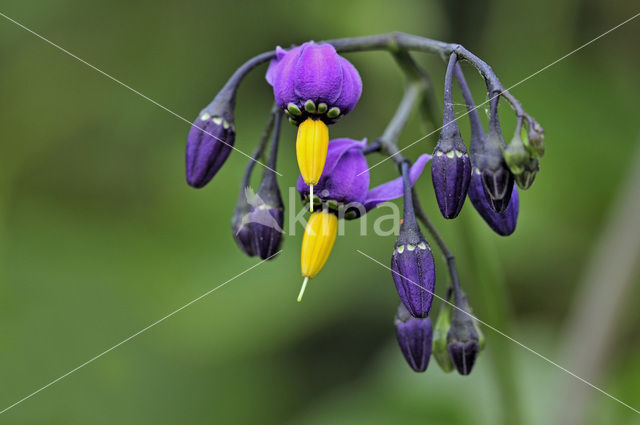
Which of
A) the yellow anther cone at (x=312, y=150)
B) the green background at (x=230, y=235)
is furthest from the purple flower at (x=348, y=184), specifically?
the green background at (x=230, y=235)

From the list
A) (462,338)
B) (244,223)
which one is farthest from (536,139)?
(244,223)

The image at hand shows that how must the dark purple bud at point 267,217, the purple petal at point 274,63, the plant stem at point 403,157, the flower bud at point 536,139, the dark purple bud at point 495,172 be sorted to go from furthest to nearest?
the dark purple bud at point 267,217, the plant stem at point 403,157, the purple petal at point 274,63, the dark purple bud at point 495,172, the flower bud at point 536,139

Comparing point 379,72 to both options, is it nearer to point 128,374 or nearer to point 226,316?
point 226,316

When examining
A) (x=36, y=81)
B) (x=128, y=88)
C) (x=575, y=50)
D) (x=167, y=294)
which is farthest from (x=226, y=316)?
(x=575, y=50)

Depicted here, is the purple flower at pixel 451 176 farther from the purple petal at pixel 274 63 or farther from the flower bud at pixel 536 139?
the purple petal at pixel 274 63

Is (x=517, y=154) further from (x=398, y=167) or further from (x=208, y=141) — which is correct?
(x=208, y=141)

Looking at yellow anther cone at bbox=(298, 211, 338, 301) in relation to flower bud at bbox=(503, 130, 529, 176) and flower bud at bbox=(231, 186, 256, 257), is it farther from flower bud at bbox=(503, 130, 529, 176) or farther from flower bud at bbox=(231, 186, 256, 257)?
flower bud at bbox=(503, 130, 529, 176)
